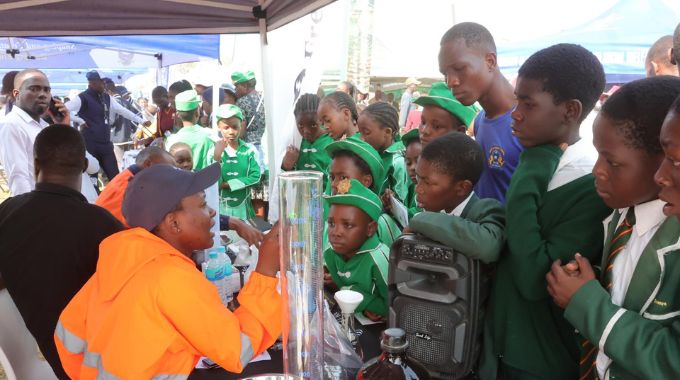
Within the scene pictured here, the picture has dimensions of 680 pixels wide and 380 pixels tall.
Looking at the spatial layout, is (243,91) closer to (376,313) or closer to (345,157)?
(345,157)

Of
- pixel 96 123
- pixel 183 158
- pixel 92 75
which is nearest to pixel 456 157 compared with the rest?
pixel 183 158

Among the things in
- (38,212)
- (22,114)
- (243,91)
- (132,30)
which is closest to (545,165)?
(38,212)

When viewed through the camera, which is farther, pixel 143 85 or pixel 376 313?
pixel 143 85

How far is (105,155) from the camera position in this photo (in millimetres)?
6672

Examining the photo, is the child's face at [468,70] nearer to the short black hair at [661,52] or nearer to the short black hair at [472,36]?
the short black hair at [472,36]

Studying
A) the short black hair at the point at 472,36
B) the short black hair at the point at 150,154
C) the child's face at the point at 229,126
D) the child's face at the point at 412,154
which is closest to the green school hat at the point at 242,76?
the child's face at the point at 229,126

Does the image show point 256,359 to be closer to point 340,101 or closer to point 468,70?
point 468,70

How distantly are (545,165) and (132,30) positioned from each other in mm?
3128

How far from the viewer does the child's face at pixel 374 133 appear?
10.9 feet

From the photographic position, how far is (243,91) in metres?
5.77

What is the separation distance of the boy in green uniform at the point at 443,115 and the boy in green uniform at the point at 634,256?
1.22 m

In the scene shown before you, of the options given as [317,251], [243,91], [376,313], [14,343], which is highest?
[243,91]

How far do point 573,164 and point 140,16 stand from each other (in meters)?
2.91

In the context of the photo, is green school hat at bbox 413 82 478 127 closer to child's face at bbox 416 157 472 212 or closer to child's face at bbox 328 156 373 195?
child's face at bbox 328 156 373 195
